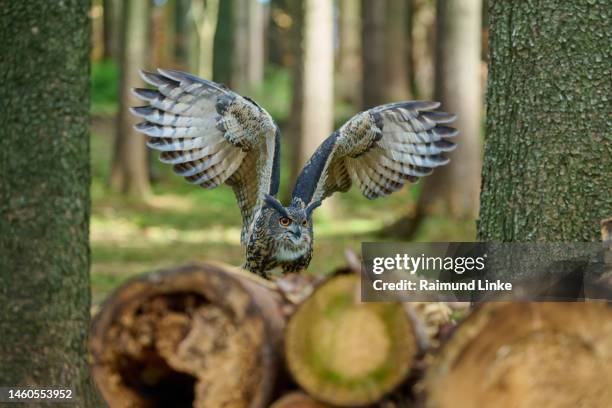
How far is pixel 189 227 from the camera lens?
16.1 m

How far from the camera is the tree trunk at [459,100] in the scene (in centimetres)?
1256

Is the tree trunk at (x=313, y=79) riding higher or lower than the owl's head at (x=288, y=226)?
higher

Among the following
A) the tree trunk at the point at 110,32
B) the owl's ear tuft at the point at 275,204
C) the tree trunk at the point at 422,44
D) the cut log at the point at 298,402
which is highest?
the tree trunk at the point at 110,32

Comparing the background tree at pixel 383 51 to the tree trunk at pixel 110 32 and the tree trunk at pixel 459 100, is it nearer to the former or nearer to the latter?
the tree trunk at pixel 459 100

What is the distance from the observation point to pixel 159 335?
9.87ft

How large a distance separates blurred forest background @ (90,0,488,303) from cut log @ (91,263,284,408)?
3206 millimetres

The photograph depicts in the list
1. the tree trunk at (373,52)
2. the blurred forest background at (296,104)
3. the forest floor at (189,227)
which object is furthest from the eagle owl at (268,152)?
the tree trunk at (373,52)

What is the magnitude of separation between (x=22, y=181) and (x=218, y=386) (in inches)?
111

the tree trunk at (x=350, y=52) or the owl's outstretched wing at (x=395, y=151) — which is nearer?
the owl's outstretched wing at (x=395, y=151)

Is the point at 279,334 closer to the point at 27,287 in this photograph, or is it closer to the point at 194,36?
the point at 27,287

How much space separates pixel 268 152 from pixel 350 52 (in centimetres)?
2291

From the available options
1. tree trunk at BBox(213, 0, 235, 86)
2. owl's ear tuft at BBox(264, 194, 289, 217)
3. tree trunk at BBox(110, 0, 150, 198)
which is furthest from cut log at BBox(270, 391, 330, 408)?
tree trunk at BBox(213, 0, 235, 86)

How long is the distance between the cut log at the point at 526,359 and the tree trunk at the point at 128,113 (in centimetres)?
1630

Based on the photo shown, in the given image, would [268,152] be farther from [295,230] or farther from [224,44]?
[224,44]
